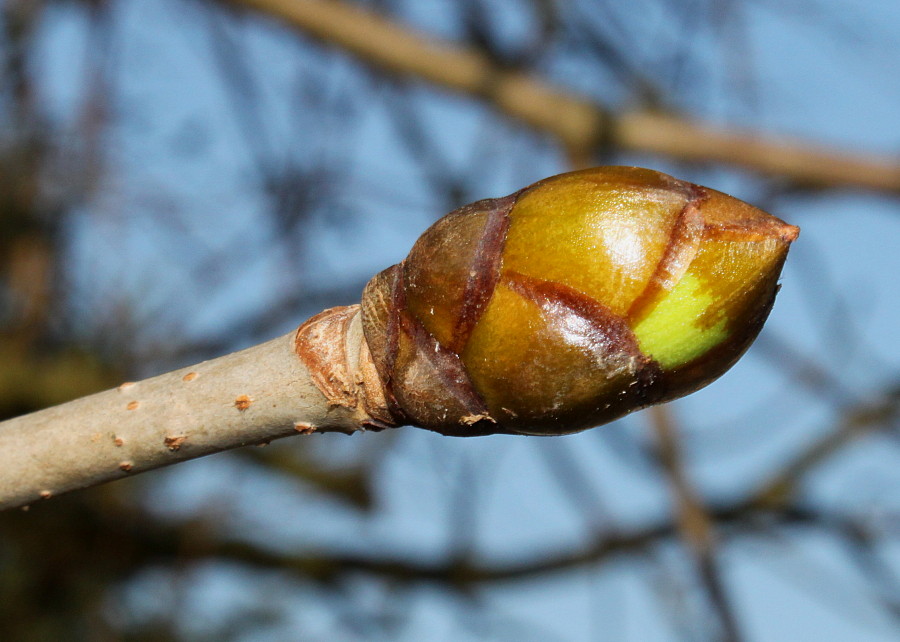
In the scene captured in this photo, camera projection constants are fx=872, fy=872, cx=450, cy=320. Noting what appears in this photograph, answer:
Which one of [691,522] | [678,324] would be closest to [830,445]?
[691,522]

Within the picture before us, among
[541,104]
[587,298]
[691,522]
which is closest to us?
[587,298]

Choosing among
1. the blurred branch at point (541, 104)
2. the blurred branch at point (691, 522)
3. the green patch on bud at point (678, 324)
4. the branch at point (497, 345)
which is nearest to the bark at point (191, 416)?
the branch at point (497, 345)

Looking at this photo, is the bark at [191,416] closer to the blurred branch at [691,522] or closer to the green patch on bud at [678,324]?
the green patch on bud at [678,324]

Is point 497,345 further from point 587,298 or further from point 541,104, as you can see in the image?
point 541,104

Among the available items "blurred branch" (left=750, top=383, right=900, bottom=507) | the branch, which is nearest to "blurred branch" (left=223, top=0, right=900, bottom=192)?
"blurred branch" (left=750, top=383, right=900, bottom=507)

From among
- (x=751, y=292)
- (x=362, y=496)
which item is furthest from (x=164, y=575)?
(x=751, y=292)

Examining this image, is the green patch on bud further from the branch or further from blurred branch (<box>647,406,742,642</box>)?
blurred branch (<box>647,406,742,642</box>)
